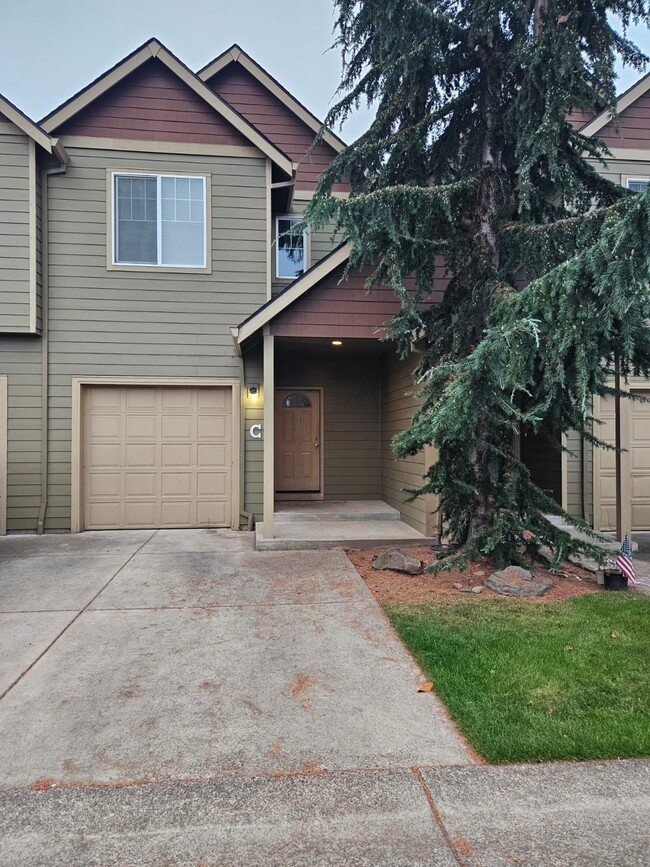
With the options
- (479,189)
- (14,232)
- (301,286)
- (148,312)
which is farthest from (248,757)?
(14,232)

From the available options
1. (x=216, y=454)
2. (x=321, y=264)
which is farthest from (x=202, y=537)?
(x=321, y=264)

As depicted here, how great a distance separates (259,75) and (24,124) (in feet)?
14.2

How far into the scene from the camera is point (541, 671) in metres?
3.20

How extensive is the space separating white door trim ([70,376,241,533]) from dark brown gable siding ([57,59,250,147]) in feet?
11.9

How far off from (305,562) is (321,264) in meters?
3.63

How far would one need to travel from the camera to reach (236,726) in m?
2.70

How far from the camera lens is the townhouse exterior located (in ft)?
24.5

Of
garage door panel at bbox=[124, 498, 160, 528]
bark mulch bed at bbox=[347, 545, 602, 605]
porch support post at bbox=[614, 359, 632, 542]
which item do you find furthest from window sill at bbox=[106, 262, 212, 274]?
porch support post at bbox=[614, 359, 632, 542]

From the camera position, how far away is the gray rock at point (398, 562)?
17.8 ft

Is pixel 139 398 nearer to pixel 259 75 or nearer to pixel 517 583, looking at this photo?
pixel 517 583

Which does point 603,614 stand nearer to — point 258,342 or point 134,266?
point 258,342

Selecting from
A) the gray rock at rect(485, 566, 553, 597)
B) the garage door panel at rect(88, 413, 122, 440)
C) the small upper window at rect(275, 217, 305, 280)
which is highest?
the small upper window at rect(275, 217, 305, 280)

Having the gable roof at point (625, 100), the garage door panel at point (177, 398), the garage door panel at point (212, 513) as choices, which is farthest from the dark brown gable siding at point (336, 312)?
the gable roof at point (625, 100)

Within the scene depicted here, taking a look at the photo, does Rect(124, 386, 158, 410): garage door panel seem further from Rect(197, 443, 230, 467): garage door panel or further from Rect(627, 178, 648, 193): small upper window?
Rect(627, 178, 648, 193): small upper window
